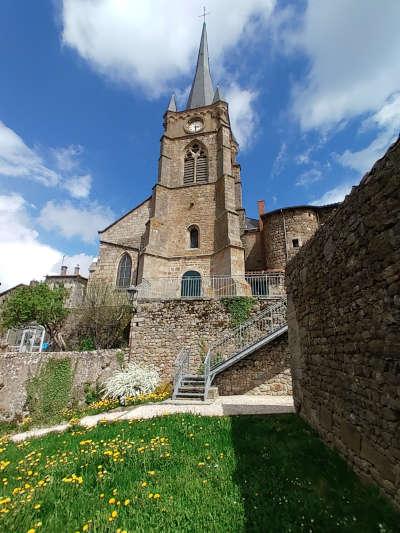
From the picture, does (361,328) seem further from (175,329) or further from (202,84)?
(202,84)

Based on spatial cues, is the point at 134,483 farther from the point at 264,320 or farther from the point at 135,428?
the point at 264,320

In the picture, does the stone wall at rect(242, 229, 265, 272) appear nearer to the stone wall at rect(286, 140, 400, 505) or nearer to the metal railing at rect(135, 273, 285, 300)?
the metal railing at rect(135, 273, 285, 300)

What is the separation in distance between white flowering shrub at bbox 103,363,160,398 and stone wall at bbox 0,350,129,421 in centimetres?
76

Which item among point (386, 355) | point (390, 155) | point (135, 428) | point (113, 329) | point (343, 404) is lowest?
point (135, 428)

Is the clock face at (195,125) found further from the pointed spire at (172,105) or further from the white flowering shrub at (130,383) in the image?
the white flowering shrub at (130,383)

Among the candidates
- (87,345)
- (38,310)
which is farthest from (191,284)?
(38,310)

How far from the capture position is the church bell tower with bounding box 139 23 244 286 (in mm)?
18578

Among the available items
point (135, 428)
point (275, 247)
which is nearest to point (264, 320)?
point (135, 428)

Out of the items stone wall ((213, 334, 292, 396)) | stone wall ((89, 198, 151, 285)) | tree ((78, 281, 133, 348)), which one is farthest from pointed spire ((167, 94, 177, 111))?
stone wall ((213, 334, 292, 396))

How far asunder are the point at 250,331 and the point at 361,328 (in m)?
8.74

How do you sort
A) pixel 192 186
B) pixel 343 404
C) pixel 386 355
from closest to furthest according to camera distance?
1. pixel 386 355
2. pixel 343 404
3. pixel 192 186

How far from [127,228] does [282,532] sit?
21.2m

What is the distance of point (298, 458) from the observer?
369 cm

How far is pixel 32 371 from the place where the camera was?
11836 millimetres
